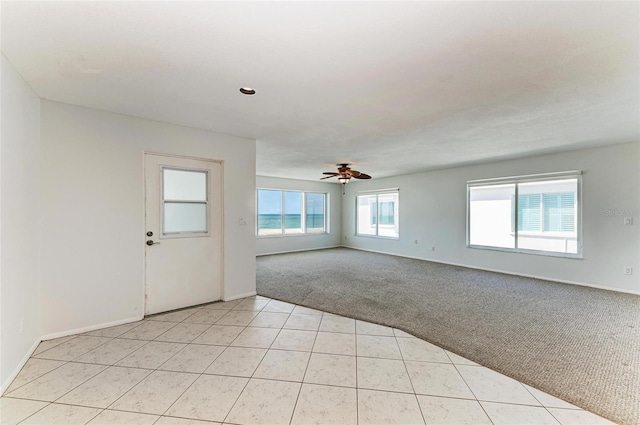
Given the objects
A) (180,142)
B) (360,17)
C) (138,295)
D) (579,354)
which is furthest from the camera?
(180,142)

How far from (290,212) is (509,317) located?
616 centimetres

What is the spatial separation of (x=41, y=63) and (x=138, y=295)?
2.40 metres

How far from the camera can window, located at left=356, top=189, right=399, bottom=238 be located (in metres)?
8.00

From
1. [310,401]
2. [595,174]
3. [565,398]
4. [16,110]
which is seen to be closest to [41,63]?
[16,110]

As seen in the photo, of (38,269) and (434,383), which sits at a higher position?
(38,269)

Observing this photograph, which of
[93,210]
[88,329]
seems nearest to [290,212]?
[93,210]

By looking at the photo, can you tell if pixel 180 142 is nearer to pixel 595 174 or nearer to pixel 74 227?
pixel 74 227

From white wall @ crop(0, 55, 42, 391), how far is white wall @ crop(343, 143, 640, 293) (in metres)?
7.14

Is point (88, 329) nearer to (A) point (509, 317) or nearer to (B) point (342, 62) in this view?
(B) point (342, 62)

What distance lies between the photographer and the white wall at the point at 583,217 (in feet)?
13.7

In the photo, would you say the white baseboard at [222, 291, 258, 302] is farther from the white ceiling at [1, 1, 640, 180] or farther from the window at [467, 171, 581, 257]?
the window at [467, 171, 581, 257]

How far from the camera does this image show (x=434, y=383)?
1985 millimetres

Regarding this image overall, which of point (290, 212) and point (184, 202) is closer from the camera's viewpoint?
point (184, 202)

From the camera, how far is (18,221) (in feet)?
7.06
